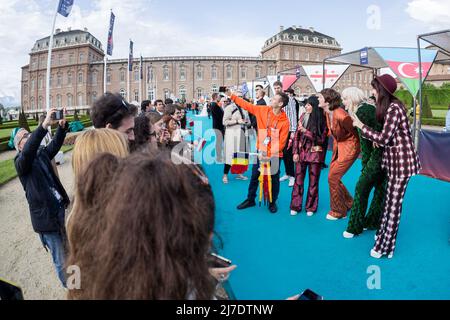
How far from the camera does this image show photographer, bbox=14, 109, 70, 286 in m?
2.36

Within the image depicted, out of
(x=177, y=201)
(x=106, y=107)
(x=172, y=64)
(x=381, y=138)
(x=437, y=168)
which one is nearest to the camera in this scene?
(x=177, y=201)

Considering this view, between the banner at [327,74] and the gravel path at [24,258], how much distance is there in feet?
30.2

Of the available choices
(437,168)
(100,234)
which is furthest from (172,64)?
(100,234)

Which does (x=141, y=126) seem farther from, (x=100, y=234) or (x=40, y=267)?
(x=100, y=234)

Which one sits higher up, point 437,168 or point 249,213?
point 437,168

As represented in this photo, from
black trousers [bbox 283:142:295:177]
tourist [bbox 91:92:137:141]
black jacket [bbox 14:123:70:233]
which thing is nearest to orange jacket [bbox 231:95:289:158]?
black trousers [bbox 283:142:295:177]

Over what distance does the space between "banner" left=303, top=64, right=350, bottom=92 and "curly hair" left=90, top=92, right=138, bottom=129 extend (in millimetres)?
9573

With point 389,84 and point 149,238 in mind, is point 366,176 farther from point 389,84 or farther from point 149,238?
point 149,238

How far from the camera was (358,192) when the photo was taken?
12.5 ft

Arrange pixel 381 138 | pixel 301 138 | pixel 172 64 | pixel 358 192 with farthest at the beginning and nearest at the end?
1. pixel 172 64
2. pixel 301 138
3. pixel 358 192
4. pixel 381 138

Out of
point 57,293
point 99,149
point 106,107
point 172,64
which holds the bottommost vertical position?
point 57,293

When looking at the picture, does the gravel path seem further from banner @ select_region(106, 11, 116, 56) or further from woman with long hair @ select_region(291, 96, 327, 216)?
banner @ select_region(106, 11, 116, 56)

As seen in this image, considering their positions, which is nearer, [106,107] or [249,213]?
[106,107]

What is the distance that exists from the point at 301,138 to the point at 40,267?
3840mm
